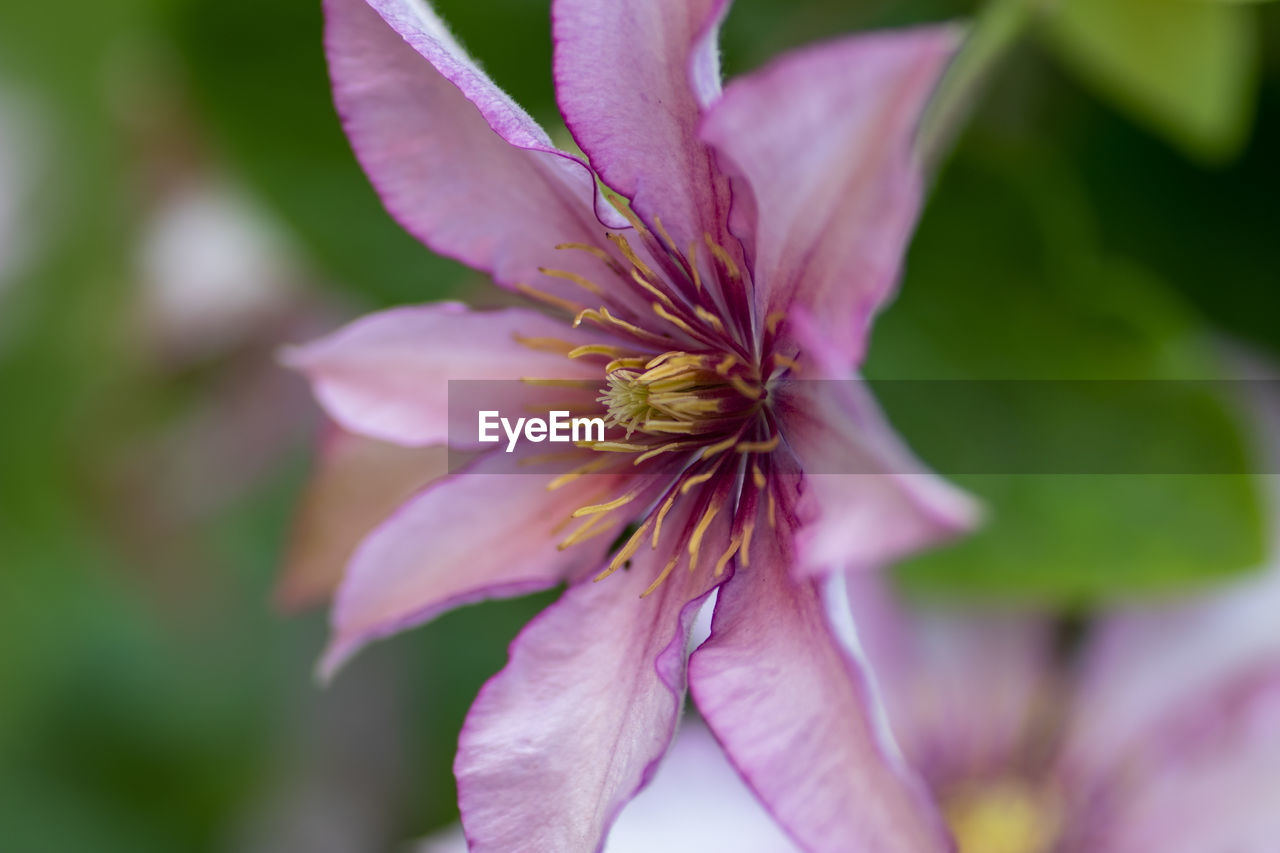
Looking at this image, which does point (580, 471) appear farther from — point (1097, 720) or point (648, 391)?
point (1097, 720)

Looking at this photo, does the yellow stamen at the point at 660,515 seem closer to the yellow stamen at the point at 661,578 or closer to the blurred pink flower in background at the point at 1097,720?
the yellow stamen at the point at 661,578

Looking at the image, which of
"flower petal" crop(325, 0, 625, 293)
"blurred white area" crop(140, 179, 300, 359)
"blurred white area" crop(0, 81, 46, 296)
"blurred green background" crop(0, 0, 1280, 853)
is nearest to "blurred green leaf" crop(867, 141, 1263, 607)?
"blurred green background" crop(0, 0, 1280, 853)

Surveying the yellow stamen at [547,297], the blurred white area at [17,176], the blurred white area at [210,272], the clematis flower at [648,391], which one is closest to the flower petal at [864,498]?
the clematis flower at [648,391]

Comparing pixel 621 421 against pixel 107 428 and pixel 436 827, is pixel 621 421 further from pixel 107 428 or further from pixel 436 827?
pixel 107 428

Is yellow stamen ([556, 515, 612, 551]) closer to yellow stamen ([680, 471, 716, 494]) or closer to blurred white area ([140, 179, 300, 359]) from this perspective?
yellow stamen ([680, 471, 716, 494])

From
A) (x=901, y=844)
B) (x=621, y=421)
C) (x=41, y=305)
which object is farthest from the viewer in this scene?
(x=41, y=305)

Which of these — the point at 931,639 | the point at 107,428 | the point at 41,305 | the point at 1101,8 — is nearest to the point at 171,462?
the point at 107,428
